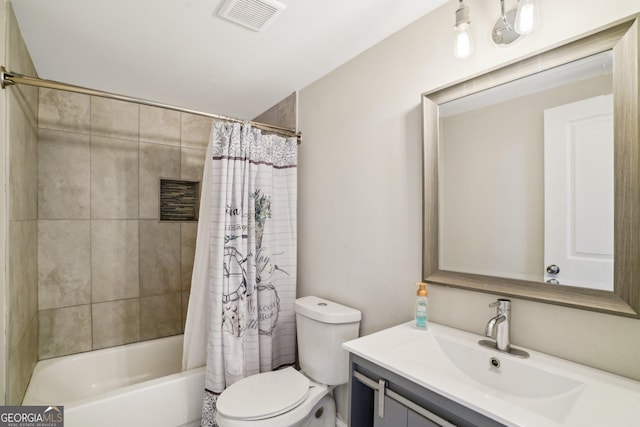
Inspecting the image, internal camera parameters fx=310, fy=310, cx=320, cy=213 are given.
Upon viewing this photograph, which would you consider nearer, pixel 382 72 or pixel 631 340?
pixel 631 340

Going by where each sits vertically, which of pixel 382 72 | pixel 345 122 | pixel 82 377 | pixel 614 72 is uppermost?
pixel 382 72

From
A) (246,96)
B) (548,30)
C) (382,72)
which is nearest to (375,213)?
(382,72)

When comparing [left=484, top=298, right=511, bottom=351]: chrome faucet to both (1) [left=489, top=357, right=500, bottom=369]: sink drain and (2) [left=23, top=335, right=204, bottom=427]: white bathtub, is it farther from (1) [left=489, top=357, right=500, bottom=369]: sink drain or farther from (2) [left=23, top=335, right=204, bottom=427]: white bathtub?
(2) [left=23, top=335, right=204, bottom=427]: white bathtub

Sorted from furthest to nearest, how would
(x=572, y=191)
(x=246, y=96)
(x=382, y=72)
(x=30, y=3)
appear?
1. (x=246, y=96)
2. (x=382, y=72)
3. (x=30, y=3)
4. (x=572, y=191)

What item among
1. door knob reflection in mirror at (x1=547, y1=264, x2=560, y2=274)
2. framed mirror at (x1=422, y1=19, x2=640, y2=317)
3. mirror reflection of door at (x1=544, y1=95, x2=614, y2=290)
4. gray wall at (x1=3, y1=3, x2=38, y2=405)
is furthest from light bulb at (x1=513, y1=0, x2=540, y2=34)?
gray wall at (x1=3, y1=3, x2=38, y2=405)

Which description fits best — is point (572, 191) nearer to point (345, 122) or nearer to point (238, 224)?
point (345, 122)

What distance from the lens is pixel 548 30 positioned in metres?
1.06

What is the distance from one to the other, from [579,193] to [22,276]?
253 cm

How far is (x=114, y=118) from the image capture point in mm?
2363

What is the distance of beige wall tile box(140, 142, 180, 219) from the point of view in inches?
97.1

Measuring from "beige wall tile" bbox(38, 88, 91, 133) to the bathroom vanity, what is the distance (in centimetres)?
241

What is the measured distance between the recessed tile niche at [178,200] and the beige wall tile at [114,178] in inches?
8.0

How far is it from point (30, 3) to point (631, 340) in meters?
2.59

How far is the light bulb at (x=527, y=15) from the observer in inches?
40.2
